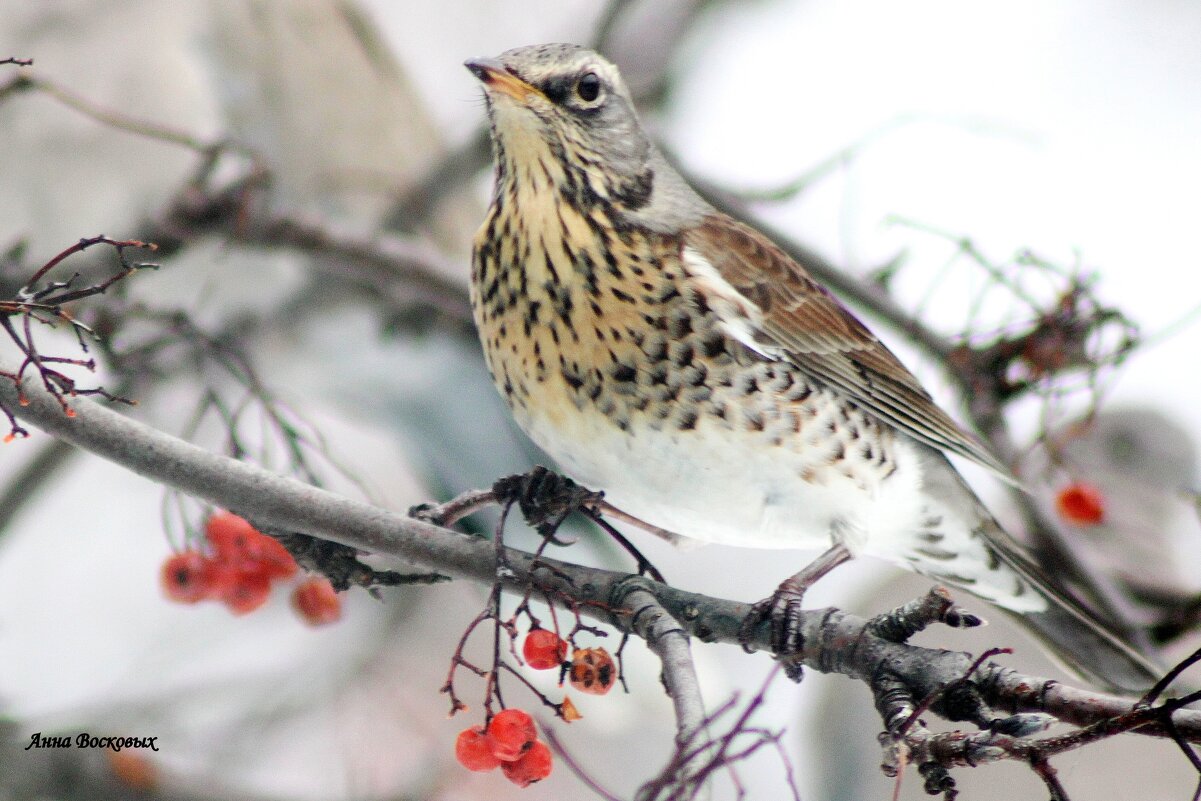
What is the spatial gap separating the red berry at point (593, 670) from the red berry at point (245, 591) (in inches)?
37.4

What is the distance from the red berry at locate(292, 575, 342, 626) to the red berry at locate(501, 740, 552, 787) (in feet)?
2.81

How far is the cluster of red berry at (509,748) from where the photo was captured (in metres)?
1.69

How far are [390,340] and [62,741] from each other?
5.52 ft

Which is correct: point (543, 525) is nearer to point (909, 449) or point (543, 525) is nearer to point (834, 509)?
point (834, 509)

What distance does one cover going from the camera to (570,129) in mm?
2355

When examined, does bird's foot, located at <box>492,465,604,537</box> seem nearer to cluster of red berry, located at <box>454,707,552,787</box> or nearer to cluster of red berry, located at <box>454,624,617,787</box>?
cluster of red berry, located at <box>454,624,617,787</box>

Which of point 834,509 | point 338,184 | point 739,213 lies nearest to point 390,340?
point 338,184

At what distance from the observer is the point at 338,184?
13.7 ft

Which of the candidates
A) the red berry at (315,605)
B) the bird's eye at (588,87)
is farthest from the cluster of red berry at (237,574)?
the bird's eye at (588,87)

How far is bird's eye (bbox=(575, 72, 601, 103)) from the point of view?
7.68ft

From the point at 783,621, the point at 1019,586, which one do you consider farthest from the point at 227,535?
the point at 1019,586

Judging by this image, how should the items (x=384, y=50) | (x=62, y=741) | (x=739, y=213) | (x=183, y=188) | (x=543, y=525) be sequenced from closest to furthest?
(x=543, y=525), (x=62, y=741), (x=183, y=188), (x=739, y=213), (x=384, y=50)

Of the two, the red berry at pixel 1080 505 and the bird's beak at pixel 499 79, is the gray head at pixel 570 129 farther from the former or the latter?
the red berry at pixel 1080 505

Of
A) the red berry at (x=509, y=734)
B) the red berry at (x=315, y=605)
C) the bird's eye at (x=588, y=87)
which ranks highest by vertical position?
the bird's eye at (x=588, y=87)
